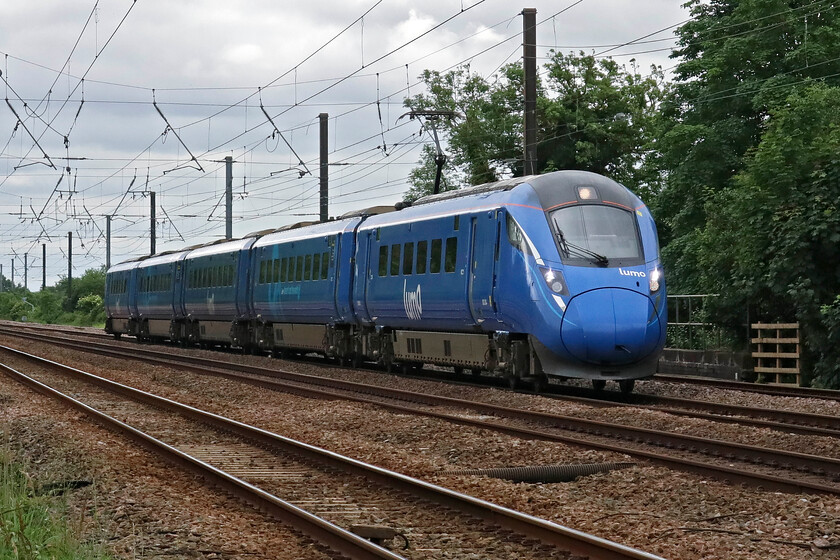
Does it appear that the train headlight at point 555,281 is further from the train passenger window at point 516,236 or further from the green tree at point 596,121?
the green tree at point 596,121

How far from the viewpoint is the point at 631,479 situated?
33.2 feet

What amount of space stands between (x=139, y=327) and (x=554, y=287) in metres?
34.8

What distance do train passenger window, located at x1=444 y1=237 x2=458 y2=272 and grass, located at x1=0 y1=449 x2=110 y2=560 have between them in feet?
36.5

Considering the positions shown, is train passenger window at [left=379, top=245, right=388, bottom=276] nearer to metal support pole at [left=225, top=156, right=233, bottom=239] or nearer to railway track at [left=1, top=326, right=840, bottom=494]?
railway track at [left=1, top=326, right=840, bottom=494]

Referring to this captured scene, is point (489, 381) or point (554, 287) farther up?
point (554, 287)

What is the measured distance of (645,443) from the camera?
41.4 feet

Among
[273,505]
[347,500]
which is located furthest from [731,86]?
[273,505]

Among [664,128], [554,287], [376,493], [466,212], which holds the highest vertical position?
[664,128]


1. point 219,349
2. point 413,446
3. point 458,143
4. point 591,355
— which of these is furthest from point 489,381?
point 458,143

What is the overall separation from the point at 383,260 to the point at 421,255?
2.19 metres

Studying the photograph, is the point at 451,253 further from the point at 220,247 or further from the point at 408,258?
the point at 220,247

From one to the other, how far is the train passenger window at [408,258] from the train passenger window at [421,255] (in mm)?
271

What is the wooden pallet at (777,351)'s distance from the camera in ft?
70.9

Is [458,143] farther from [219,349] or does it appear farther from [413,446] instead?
[413,446]
